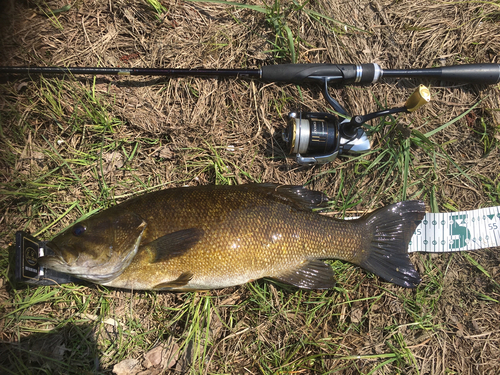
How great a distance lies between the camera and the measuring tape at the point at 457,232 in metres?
2.97

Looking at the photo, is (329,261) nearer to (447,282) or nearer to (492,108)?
(447,282)

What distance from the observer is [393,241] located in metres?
2.75

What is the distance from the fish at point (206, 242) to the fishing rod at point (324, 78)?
1.90 ft

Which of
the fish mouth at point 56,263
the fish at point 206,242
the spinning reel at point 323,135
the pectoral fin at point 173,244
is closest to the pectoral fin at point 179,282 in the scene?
the fish at point 206,242

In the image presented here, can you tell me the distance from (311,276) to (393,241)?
2.86ft

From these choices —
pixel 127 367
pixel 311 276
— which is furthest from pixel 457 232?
pixel 127 367

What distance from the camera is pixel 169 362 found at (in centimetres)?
265

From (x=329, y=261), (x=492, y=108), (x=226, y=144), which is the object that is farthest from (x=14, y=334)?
(x=492, y=108)

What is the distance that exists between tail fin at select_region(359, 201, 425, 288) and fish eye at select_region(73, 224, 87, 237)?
247 cm

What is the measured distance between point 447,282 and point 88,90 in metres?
4.22

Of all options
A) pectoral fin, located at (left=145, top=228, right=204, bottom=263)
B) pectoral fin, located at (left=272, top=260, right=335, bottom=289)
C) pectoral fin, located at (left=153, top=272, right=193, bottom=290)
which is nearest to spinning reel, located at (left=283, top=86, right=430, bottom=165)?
pectoral fin, located at (left=272, top=260, right=335, bottom=289)

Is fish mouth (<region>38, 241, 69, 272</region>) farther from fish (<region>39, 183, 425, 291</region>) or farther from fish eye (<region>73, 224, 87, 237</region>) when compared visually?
fish eye (<region>73, 224, 87, 237</region>)

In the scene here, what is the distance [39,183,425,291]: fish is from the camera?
2332 mm

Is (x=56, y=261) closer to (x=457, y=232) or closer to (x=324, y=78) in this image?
(x=324, y=78)
